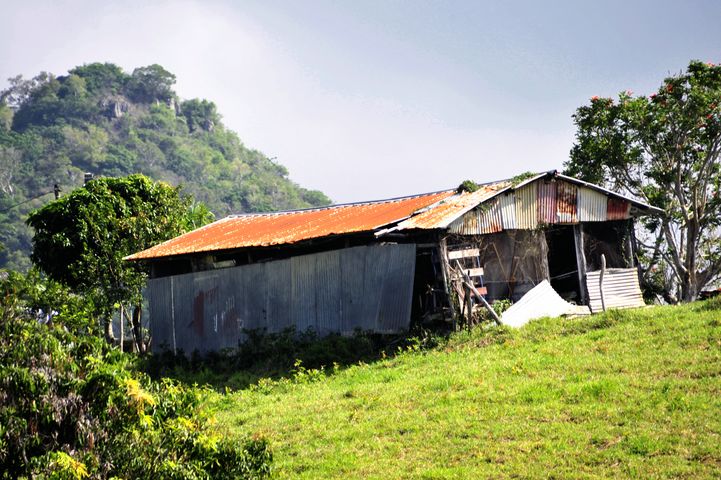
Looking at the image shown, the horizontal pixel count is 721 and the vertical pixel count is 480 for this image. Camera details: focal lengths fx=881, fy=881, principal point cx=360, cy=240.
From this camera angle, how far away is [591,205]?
21.5 metres

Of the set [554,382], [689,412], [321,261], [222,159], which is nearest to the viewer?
[689,412]

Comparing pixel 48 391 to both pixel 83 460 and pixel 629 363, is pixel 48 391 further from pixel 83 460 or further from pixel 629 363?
pixel 629 363

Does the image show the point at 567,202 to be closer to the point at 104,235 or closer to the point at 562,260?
the point at 562,260

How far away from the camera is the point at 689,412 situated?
11.6 m

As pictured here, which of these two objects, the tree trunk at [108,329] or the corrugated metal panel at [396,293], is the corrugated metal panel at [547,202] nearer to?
the corrugated metal panel at [396,293]

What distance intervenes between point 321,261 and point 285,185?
89084 mm

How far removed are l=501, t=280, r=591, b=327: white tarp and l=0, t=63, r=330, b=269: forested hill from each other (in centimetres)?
6816

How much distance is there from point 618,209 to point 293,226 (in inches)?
333

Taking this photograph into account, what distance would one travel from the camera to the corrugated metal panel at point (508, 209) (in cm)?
2008

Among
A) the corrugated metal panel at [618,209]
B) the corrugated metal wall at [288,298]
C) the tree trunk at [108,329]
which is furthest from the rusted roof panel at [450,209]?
the tree trunk at [108,329]

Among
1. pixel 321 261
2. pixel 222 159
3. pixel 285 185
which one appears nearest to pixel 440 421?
pixel 321 261

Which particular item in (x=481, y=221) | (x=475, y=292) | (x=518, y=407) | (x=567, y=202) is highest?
(x=567, y=202)

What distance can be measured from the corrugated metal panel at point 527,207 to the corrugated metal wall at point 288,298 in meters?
2.96

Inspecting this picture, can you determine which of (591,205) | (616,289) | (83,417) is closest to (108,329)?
(591,205)
